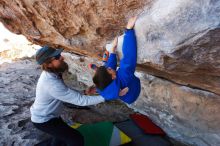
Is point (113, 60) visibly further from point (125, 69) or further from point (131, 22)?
point (131, 22)

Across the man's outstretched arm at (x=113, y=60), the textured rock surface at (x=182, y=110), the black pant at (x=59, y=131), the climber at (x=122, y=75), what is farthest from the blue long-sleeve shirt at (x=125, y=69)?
the textured rock surface at (x=182, y=110)

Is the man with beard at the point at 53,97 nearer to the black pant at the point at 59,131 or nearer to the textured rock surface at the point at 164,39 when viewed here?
the black pant at the point at 59,131

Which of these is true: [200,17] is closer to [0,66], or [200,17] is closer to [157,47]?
[157,47]

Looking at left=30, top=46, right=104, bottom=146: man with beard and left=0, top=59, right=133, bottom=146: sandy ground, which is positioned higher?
left=30, top=46, right=104, bottom=146: man with beard

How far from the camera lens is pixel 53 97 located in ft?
11.3

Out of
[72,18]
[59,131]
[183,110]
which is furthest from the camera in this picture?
[183,110]

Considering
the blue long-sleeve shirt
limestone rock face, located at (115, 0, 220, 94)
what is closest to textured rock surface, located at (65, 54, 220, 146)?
limestone rock face, located at (115, 0, 220, 94)

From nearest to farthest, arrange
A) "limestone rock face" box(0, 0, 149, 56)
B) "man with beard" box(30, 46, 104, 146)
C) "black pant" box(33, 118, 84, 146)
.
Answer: "man with beard" box(30, 46, 104, 146) → "limestone rock face" box(0, 0, 149, 56) → "black pant" box(33, 118, 84, 146)

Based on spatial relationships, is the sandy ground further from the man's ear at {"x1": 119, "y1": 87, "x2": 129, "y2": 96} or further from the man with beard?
the man's ear at {"x1": 119, "y1": 87, "x2": 129, "y2": 96}

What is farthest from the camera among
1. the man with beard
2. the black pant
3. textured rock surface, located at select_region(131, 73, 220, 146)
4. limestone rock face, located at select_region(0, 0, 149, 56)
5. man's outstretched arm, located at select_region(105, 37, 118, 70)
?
textured rock surface, located at select_region(131, 73, 220, 146)

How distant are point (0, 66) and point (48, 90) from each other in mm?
6207

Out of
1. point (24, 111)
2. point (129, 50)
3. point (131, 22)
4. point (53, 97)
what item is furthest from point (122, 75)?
point (24, 111)

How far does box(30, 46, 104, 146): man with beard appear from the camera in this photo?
3.18 metres

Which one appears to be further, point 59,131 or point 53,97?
point 59,131
